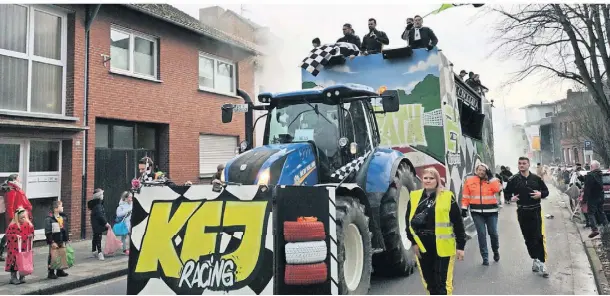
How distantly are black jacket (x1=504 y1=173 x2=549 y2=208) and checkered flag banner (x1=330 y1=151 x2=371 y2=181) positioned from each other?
8.07 ft

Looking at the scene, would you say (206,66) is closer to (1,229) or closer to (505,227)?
(1,229)

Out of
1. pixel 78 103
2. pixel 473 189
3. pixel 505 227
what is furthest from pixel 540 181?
pixel 78 103

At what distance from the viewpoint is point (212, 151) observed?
15.1 metres

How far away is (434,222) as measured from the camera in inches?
167

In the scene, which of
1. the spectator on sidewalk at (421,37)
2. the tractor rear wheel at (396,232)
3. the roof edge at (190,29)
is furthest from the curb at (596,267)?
the roof edge at (190,29)

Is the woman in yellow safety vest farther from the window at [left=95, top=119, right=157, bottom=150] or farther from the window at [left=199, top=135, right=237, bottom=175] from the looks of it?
the window at [left=199, top=135, right=237, bottom=175]

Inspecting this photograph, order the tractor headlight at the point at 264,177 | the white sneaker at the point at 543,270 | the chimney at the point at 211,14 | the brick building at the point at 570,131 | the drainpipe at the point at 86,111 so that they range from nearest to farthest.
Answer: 1. the tractor headlight at the point at 264,177
2. the white sneaker at the point at 543,270
3. the drainpipe at the point at 86,111
4. the chimney at the point at 211,14
5. the brick building at the point at 570,131

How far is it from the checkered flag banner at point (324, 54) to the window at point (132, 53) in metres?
6.21

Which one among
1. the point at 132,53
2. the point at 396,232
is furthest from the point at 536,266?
the point at 132,53

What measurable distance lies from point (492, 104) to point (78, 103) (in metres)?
11.6

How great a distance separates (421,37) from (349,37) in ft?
5.67

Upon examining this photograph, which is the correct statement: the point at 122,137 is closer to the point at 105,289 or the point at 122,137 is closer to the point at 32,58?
the point at 32,58

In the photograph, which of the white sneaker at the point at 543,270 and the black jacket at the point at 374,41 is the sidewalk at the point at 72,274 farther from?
the white sneaker at the point at 543,270

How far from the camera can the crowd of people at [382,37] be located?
25.3 feet
